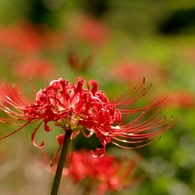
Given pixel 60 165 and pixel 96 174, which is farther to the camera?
pixel 96 174

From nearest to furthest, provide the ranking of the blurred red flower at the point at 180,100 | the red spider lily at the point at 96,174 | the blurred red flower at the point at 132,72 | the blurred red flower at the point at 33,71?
1. the red spider lily at the point at 96,174
2. the blurred red flower at the point at 180,100
3. the blurred red flower at the point at 33,71
4. the blurred red flower at the point at 132,72

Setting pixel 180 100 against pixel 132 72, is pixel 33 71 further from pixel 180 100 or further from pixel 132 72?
pixel 180 100

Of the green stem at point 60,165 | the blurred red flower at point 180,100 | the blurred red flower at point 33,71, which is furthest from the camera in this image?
the blurred red flower at point 33,71

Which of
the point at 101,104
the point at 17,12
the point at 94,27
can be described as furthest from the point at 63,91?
the point at 17,12

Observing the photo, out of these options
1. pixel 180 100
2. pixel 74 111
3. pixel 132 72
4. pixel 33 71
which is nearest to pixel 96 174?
pixel 74 111

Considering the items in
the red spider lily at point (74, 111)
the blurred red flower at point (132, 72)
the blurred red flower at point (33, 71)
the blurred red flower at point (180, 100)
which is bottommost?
the red spider lily at point (74, 111)

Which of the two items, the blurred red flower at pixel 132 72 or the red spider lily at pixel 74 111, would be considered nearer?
the red spider lily at pixel 74 111

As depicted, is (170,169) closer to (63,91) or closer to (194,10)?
(63,91)

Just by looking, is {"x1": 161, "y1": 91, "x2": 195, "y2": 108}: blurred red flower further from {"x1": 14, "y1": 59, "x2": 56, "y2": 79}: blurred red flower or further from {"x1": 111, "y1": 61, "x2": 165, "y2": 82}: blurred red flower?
{"x1": 14, "y1": 59, "x2": 56, "y2": 79}: blurred red flower

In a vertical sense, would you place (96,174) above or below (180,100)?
below

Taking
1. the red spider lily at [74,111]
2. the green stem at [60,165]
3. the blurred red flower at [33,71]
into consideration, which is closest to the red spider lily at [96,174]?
the red spider lily at [74,111]

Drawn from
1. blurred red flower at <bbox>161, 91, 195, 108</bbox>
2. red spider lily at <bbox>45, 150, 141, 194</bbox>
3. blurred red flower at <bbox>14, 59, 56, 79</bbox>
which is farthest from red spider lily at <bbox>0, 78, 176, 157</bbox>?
blurred red flower at <bbox>14, 59, 56, 79</bbox>

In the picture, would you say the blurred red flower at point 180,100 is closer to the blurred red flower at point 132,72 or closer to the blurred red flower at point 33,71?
the blurred red flower at point 132,72
